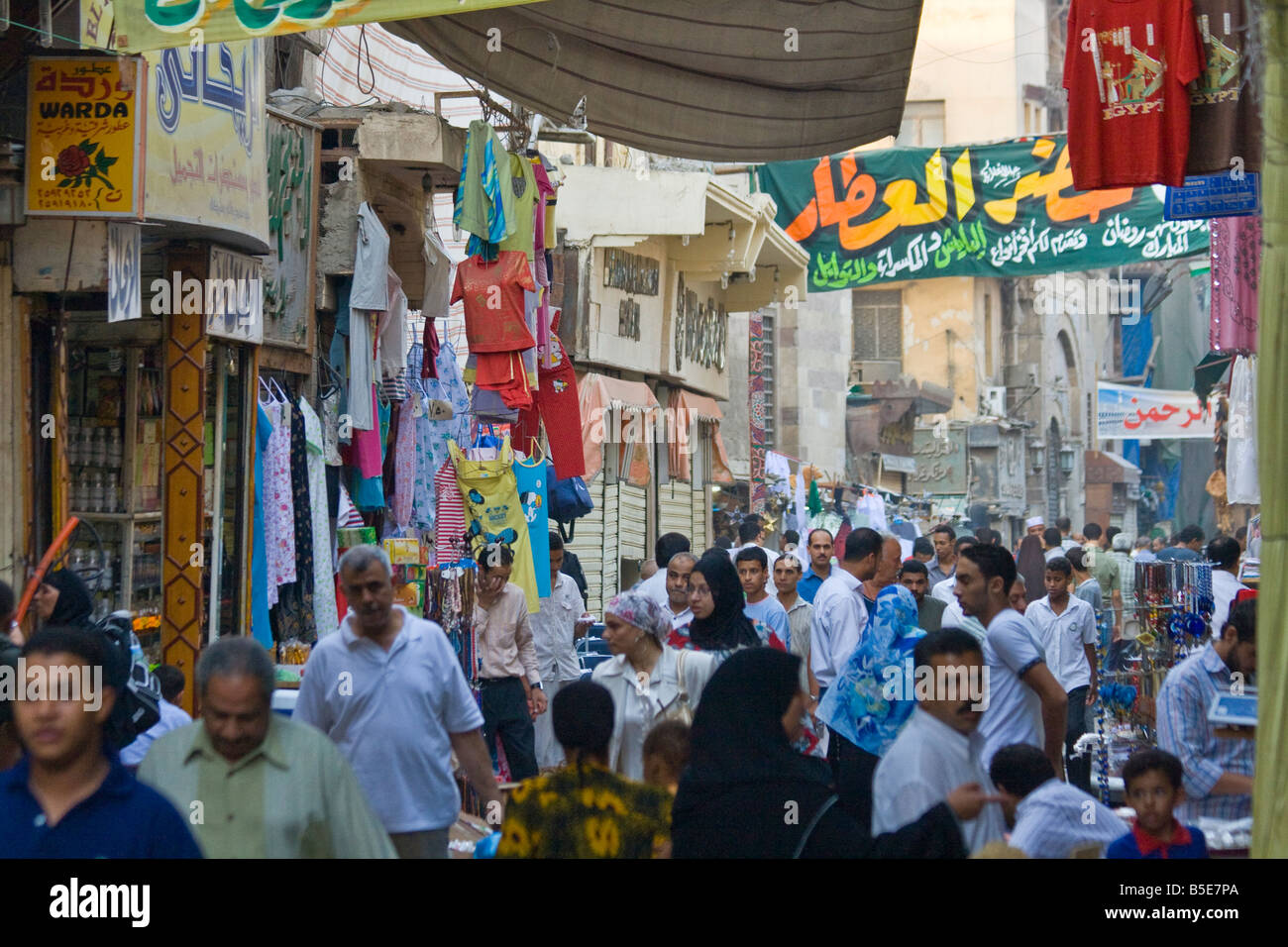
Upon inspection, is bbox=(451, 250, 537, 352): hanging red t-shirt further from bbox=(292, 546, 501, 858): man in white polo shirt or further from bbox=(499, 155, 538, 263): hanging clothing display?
bbox=(292, 546, 501, 858): man in white polo shirt

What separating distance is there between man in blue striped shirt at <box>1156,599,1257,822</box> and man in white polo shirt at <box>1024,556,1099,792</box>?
378cm

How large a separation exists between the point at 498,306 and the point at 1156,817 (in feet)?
21.4

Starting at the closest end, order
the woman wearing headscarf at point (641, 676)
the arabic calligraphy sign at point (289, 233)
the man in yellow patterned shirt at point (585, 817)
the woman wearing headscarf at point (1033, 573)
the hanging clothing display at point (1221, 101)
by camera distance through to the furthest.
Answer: the man in yellow patterned shirt at point (585, 817), the woman wearing headscarf at point (641, 676), the hanging clothing display at point (1221, 101), the arabic calligraphy sign at point (289, 233), the woman wearing headscarf at point (1033, 573)

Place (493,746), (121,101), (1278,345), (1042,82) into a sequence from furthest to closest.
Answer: (1042,82)
(493,746)
(121,101)
(1278,345)

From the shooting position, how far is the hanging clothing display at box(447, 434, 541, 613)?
1100cm

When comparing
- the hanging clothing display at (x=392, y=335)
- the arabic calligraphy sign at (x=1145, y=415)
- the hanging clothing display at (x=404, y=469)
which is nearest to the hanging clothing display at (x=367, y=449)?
the hanging clothing display at (x=392, y=335)

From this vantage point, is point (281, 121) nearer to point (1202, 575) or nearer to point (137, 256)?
point (137, 256)

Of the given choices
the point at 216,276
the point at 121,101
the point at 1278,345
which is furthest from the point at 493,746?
the point at 1278,345

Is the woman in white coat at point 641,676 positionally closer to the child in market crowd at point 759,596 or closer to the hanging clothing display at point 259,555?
the child in market crowd at point 759,596

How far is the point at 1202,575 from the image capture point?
10.2 meters

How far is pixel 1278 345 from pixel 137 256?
6497 mm

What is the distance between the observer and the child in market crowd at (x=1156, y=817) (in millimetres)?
5047

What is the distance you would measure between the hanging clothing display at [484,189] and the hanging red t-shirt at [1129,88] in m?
3.99

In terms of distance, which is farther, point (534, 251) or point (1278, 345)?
point (534, 251)
